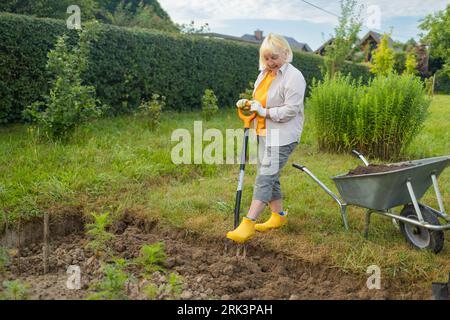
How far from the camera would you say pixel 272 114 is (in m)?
3.40

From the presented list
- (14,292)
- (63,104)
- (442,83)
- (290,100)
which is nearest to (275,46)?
(290,100)

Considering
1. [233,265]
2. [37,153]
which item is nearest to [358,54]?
[37,153]

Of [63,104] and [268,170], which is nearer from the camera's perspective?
[268,170]

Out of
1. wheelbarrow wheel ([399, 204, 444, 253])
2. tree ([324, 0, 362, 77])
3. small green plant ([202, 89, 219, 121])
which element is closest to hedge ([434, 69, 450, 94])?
tree ([324, 0, 362, 77])

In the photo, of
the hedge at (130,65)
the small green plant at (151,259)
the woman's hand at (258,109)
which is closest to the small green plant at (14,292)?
the small green plant at (151,259)

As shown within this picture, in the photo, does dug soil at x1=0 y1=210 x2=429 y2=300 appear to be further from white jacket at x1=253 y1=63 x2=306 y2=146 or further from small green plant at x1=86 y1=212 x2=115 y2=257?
white jacket at x1=253 y1=63 x2=306 y2=146

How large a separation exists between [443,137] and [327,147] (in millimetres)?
2804

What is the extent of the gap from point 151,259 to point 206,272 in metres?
0.40

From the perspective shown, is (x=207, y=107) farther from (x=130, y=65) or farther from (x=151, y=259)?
(x=151, y=259)

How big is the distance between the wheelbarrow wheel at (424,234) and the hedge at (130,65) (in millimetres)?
5997

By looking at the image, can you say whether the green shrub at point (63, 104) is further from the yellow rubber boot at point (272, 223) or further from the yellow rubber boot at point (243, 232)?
the yellow rubber boot at point (243, 232)

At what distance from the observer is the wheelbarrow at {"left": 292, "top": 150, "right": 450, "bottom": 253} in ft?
10.2

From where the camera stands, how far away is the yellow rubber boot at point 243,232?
3.28m

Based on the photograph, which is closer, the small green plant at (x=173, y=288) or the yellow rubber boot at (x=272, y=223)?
the small green plant at (x=173, y=288)
